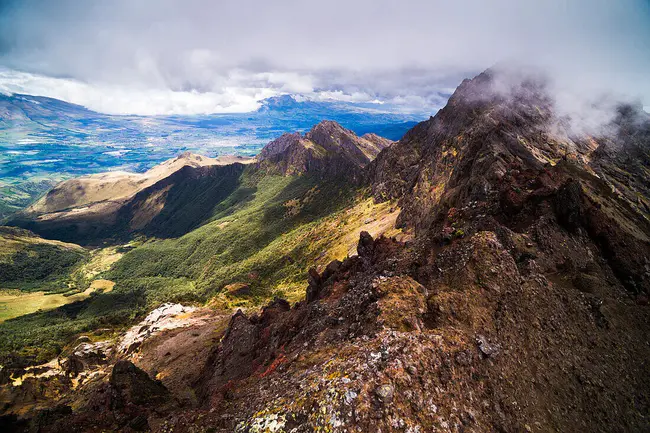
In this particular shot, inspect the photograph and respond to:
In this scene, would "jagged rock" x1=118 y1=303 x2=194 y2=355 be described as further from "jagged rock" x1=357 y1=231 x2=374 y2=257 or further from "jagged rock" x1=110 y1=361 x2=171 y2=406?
"jagged rock" x1=357 y1=231 x2=374 y2=257

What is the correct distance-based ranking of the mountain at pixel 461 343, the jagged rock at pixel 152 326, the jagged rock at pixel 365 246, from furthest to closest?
the jagged rock at pixel 152 326
the jagged rock at pixel 365 246
the mountain at pixel 461 343

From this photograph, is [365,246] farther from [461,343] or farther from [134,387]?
[134,387]

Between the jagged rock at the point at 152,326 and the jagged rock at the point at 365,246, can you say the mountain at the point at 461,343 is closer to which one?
the jagged rock at the point at 365,246

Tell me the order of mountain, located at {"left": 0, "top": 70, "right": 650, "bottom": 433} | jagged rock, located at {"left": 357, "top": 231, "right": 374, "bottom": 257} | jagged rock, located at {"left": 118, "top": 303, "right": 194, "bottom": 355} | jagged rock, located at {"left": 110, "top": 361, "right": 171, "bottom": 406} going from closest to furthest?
mountain, located at {"left": 0, "top": 70, "right": 650, "bottom": 433}
jagged rock, located at {"left": 110, "top": 361, "right": 171, "bottom": 406}
jagged rock, located at {"left": 357, "top": 231, "right": 374, "bottom": 257}
jagged rock, located at {"left": 118, "top": 303, "right": 194, "bottom": 355}

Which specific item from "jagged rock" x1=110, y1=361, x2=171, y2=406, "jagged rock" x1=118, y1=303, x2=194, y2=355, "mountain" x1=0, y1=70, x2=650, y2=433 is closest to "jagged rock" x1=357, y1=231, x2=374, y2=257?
"mountain" x1=0, y1=70, x2=650, y2=433

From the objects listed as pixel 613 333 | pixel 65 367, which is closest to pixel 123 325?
pixel 65 367

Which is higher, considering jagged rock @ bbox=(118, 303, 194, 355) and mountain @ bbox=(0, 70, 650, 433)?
mountain @ bbox=(0, 70, 650, 433)

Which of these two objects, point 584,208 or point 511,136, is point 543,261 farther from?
point 511,136

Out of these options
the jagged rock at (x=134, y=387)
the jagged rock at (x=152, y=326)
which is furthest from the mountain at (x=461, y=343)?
the jagged rock at (x=152, y=326)

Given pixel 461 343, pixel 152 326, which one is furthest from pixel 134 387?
pixel 152 326

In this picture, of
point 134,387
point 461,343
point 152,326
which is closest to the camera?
point 461,343

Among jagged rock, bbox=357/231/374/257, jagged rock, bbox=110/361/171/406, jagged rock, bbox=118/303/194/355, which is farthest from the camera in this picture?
jagged rock, bbox=118/303/194/355

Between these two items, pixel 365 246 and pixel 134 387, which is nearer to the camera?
pixel 134 387
